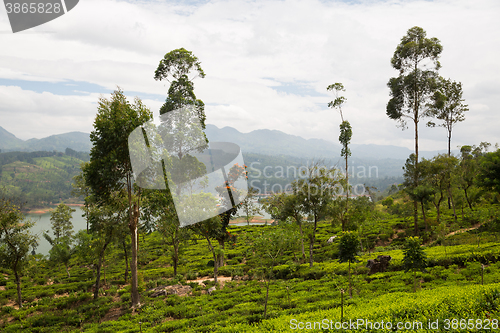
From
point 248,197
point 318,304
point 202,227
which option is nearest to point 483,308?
point 318,304

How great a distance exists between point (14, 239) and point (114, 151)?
1072 cm

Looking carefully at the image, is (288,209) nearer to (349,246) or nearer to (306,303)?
(306,303)

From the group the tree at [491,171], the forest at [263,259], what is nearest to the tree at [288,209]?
the forest at [263,259]

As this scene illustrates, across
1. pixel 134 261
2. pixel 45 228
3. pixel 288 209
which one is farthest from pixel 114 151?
pixel 45 228

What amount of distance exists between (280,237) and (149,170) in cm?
874

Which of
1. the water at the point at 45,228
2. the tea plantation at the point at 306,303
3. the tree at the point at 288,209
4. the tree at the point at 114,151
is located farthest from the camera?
the water at the point at 45,228

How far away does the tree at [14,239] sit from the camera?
16953 millimetres

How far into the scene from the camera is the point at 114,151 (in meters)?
14.0

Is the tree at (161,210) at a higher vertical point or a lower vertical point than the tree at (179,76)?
lower

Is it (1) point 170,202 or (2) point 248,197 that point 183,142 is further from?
(2) point 248,197

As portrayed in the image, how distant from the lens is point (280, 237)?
11.1 m

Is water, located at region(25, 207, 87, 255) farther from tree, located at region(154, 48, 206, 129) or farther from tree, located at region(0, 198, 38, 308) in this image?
tree, located at region(154, 48, 206, 129)

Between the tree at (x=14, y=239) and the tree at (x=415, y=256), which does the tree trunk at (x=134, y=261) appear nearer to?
the tree at (x=14, y=239)

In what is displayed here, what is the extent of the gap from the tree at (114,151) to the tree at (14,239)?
724 cm
